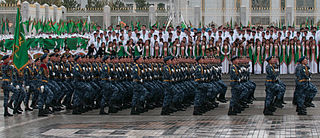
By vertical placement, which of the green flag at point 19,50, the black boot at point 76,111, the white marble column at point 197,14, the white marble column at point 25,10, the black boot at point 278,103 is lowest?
the black boot at point 76,111

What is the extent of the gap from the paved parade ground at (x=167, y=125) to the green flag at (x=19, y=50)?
1443 millimetres

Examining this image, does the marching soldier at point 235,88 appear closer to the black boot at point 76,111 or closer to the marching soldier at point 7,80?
the black boot at point 76,111

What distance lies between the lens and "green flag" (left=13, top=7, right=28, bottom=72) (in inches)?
673

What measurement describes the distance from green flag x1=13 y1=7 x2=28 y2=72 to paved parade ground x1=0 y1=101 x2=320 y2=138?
1.44 meters

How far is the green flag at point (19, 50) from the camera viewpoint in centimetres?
1709

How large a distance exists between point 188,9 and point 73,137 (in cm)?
2504

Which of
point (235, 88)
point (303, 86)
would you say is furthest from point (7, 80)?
point (303, 86)

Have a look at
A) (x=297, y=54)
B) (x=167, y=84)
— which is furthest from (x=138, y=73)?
(x=297, y=54)

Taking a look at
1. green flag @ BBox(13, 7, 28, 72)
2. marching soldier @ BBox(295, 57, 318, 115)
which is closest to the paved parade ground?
marching soldier @ BBox(295, 57, 318, 115)

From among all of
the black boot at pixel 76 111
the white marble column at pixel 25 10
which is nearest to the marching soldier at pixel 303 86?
the black boot at pixel 76 111

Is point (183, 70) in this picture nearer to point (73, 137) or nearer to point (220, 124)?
point (220, 124)

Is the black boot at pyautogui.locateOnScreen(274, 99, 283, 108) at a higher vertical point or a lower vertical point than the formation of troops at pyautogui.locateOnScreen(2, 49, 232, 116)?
lower

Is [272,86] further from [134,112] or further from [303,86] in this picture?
[134,112]

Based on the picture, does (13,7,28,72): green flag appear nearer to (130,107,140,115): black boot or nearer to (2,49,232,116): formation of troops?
(2,49,232,116): formation of troops
